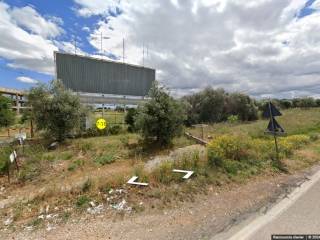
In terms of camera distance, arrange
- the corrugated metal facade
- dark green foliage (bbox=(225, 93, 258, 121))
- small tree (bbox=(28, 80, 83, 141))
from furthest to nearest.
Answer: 1. dark green foliage (bbox=(225, 93, 258, 121))
2. the corrugated metal facade
3. small tree (bbox=(28, 80, 83, 141))

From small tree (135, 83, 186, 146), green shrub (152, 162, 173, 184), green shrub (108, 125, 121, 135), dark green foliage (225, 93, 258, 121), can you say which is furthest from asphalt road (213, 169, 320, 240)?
dark green foliage (225, 93, 258, 121)

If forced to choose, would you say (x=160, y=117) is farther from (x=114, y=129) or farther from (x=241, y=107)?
(x=241, y=107)

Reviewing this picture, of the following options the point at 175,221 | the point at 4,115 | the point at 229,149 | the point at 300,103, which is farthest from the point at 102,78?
the point at 300,103

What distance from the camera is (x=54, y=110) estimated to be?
47.2ft

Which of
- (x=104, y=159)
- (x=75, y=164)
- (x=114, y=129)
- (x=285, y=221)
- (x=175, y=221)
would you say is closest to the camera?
(x=285, y=221)

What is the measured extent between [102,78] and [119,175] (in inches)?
741

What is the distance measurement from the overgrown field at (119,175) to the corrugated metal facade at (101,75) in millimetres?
10546

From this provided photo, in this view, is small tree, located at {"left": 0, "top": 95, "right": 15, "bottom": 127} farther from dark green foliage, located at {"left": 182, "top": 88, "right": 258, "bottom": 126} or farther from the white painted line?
the white painted line

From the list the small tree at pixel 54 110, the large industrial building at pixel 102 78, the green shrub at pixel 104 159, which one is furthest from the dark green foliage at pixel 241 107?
the green shrub at pixel 104 159

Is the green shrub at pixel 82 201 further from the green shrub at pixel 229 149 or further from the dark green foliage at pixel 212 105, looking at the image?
the dark green foliage at pixel 212 105

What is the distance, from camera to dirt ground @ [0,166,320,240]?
399 cm

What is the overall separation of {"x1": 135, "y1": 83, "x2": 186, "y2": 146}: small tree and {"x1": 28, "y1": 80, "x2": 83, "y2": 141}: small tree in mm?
4832

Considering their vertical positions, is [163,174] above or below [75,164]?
above

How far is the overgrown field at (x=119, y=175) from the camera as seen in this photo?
205 inches
